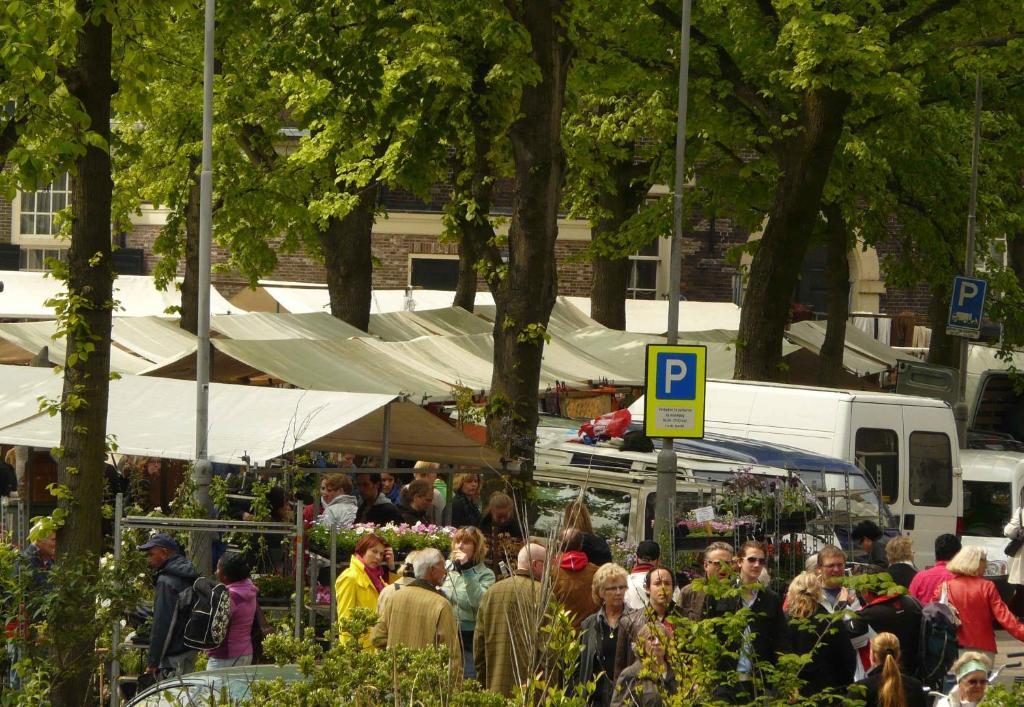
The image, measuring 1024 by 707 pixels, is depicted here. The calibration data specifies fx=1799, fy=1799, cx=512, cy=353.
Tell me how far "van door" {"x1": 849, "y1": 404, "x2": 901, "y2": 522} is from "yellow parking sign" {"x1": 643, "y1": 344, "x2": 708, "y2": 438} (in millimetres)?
3783

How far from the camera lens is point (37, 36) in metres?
10.4

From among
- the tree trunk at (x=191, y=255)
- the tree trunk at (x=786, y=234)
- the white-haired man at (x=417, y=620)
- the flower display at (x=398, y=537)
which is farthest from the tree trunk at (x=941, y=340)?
the white-haired man at (x=417, y=620)

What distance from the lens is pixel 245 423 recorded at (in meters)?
16.3

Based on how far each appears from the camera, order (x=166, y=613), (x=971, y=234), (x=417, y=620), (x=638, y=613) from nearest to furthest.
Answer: (x=638, y=613), (x=417, y=620), (x=166, y=613), (x=971, y=234)

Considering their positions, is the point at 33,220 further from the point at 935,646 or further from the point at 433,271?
the point at 935,646

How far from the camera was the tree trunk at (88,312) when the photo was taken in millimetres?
11227

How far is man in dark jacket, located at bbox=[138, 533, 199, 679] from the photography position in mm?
11086

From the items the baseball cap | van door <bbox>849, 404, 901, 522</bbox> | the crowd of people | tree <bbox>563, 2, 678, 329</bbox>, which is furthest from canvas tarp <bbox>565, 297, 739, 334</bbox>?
the baseball cap

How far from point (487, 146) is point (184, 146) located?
7.80 metres

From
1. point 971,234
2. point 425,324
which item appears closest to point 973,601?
point 971,234

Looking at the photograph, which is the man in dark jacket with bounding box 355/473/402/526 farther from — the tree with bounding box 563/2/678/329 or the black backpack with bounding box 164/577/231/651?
the tree with bounding box 563/2/678/329

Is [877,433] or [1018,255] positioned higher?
[1018,255]

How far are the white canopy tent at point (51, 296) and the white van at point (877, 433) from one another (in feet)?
43.7

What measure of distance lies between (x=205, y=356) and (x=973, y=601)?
7.72m
